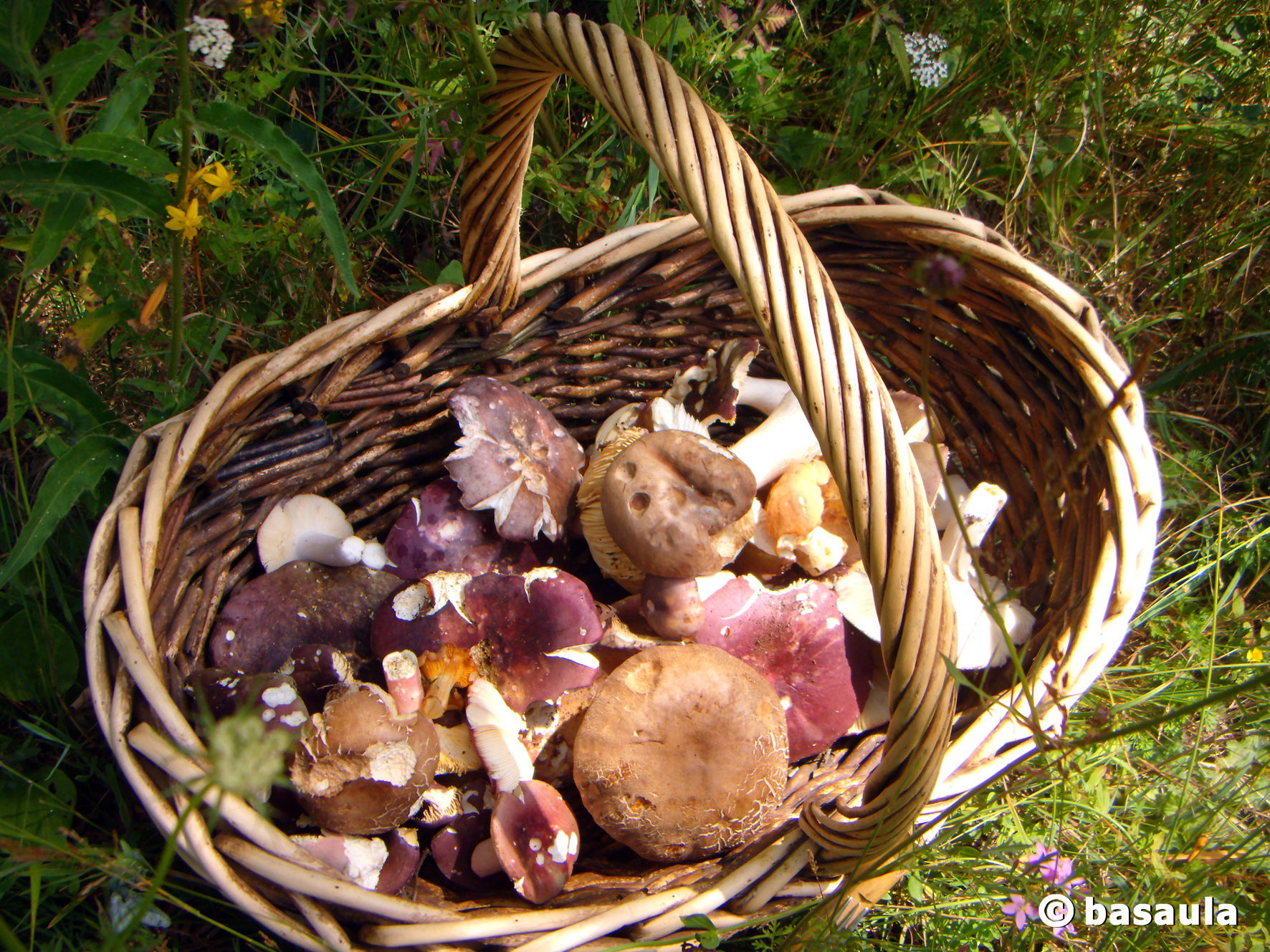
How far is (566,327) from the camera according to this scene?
88.8 inches

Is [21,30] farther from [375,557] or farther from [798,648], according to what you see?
[798,648]

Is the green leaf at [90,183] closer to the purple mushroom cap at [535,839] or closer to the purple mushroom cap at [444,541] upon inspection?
the purple mushroom cap at [444,541]

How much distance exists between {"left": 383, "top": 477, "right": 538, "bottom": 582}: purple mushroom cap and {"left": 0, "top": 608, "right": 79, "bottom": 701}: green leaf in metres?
0.79

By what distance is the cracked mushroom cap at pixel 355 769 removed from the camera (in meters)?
1.61

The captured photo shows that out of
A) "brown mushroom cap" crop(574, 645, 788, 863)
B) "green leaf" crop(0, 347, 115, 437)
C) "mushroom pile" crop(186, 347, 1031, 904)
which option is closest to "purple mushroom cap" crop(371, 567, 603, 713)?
"mushroom pile" crop(186, 347, 1031, 904)

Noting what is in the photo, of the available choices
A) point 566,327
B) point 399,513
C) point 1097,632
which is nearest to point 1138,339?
point 1097,632

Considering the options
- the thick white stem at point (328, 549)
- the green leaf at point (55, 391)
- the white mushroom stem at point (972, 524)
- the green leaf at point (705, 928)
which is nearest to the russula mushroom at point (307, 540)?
the thick white stem at point (328, 549)

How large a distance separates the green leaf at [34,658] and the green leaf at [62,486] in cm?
43

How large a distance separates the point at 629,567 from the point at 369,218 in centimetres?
172

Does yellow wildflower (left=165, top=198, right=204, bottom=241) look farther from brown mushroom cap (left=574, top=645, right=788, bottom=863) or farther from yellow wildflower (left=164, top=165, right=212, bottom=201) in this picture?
brown mushroom cap (left=574, top=645, right=788, bottom=863)

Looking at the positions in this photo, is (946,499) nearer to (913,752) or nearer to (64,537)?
(913,752)

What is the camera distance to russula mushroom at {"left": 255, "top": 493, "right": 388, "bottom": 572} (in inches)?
79.4

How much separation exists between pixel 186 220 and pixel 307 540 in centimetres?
77

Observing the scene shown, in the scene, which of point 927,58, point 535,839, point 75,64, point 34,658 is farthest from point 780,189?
point 34,658
